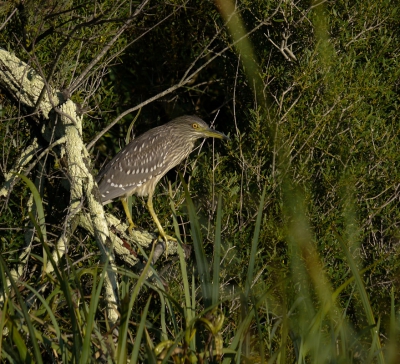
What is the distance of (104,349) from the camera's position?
109 inches

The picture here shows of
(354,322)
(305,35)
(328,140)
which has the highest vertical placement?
(305,35)

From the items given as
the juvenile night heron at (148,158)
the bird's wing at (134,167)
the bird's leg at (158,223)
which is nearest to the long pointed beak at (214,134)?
the juvenile night heron at (148,158)

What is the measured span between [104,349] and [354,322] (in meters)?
2.60

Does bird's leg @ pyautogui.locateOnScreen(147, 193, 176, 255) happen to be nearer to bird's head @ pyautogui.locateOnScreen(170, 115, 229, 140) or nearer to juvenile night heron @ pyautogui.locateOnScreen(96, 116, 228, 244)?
juvenile night heron @ pyautogui.locateOnScreen(96, 116, 228, 244)

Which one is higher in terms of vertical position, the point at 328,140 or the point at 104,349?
the point at 104,349

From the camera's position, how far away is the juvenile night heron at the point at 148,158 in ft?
18.7

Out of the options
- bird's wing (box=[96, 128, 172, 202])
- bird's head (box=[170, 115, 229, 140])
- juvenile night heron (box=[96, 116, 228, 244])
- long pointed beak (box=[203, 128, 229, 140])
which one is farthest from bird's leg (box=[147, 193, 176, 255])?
bird's head (box=[170, 115, 229, 140])

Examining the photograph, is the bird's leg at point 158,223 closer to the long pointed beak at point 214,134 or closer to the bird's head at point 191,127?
the long pointed beak at point 214,134

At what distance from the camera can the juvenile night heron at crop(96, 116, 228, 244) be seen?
5703mm

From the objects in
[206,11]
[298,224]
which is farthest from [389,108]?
[298,224]

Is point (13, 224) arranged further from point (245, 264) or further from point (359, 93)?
point (359, 93)

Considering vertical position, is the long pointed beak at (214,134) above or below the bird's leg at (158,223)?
above

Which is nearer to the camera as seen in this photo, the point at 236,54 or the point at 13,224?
the point at 13,224

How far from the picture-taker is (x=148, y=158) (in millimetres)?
6105
